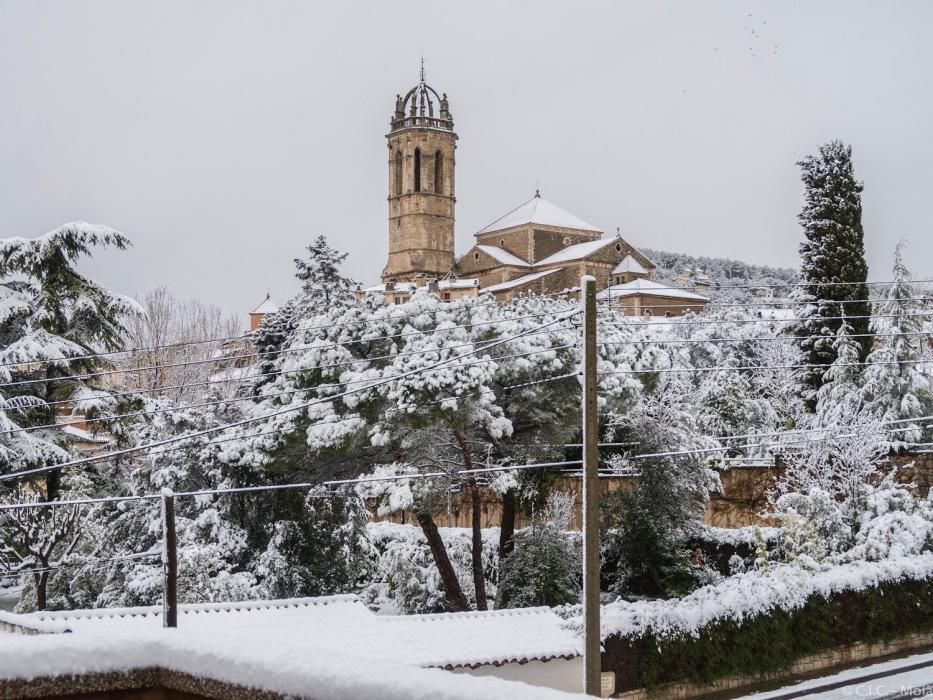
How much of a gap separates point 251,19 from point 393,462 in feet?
62.4

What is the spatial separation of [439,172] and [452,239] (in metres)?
5.52

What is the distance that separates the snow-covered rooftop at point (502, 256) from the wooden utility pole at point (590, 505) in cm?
6831

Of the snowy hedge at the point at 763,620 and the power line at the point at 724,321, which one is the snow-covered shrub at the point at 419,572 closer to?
the power line at the point at 724,321

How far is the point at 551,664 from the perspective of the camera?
45.8 feet

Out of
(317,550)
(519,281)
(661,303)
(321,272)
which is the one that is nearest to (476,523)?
(317,550)

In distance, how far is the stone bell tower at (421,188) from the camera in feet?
280

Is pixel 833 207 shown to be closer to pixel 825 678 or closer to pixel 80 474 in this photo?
pixel 825 678

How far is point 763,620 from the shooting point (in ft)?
52.0

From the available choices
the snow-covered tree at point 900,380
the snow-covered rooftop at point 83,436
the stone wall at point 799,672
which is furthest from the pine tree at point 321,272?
the stone wall at point 799,672

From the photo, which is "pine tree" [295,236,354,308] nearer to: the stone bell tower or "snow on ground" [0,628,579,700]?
"snow on ground" [0,628,579,700]

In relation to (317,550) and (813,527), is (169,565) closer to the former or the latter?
(317,550)

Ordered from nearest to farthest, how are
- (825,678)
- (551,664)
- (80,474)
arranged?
(551,664)
(825,678)
(80,474)

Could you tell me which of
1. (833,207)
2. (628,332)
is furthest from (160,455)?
(833,207)

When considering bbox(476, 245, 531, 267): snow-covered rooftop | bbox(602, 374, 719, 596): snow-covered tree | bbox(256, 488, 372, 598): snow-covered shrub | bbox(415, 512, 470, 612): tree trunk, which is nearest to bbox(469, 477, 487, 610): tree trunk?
bbox(415, 512, 470, 612): tree trunk
